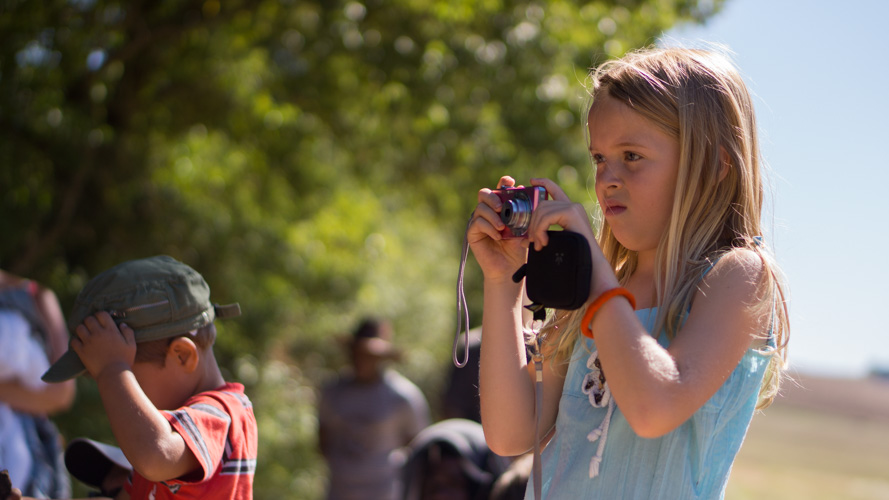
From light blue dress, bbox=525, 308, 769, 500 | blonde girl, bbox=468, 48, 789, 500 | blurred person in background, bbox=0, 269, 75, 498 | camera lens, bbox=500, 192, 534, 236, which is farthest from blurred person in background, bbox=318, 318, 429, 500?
camera lens, bbox=500, 192, 534, 236

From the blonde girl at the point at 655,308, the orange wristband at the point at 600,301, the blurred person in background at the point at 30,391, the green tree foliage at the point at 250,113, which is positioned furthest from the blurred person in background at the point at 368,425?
the orange wristband at the point at 600,301

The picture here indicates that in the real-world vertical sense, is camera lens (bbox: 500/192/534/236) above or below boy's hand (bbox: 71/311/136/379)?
above

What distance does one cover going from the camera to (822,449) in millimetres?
30297

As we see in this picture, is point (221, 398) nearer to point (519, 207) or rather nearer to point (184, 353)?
point (184, 353)

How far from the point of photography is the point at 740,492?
816 inches

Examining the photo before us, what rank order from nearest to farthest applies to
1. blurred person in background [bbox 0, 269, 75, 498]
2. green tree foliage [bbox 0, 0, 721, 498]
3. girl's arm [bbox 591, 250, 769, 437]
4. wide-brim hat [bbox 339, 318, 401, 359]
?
girl's arm [bbox 591, 250, 769, 437] < blurred person in background [bbox 0, 269, 75, 498] < green tree foliage [bbox 0, 0, 721, 498] < wide-brim hat [bbox 339, 318, 401, 359]

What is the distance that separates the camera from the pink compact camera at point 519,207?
1.67 m

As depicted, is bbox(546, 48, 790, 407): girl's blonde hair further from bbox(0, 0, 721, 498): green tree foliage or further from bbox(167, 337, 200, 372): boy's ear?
bbox(0, 0, 721, 498): green tree foliage

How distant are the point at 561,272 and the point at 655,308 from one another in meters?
0.26

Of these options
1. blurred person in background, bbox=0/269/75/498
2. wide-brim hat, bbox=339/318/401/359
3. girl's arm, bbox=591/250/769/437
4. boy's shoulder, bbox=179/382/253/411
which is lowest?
wide-brim hat, bbox=339/318/401/359

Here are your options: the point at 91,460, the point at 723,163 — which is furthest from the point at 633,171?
the point at 91,460

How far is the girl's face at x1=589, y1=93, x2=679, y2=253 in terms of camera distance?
5.39ft

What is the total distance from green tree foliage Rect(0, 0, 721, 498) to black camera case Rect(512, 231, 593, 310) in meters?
3.93

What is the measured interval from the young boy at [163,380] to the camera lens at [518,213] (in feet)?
2.66
